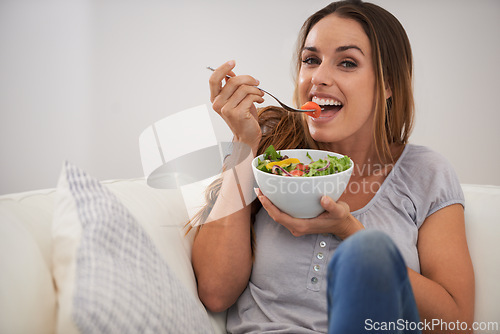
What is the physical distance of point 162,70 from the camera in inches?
83.1

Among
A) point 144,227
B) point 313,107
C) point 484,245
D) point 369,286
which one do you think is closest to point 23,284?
point 144,227

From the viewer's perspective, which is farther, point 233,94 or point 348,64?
point 348,64

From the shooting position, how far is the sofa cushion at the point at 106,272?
26.4 inches

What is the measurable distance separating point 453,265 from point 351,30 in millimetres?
743

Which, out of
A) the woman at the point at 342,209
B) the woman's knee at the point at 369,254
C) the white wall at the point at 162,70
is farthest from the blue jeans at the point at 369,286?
the white wall at the point at 162,70

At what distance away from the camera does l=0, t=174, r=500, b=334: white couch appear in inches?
27.5

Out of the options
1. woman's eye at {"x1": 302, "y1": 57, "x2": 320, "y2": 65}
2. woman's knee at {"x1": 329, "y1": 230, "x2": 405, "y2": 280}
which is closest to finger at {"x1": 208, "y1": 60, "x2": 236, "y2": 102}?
woman's eye at {"x1": 302, "y1": 57, "x2": 320, "y2": 65}

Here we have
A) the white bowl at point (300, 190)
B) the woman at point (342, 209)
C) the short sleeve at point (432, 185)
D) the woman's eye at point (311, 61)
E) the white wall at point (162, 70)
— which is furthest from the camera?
the white wall at point (162, 70)

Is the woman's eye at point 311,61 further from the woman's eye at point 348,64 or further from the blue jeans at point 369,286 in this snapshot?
the blue jeans at point 369,286

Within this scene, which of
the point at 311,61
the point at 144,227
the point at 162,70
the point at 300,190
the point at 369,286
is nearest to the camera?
the point at 369,286

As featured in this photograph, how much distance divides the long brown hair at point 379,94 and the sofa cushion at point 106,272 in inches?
15.7

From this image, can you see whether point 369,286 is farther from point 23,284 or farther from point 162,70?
point 162,70

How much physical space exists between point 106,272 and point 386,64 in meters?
1.02

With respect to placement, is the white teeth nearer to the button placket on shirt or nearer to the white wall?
the button placket on shirt
